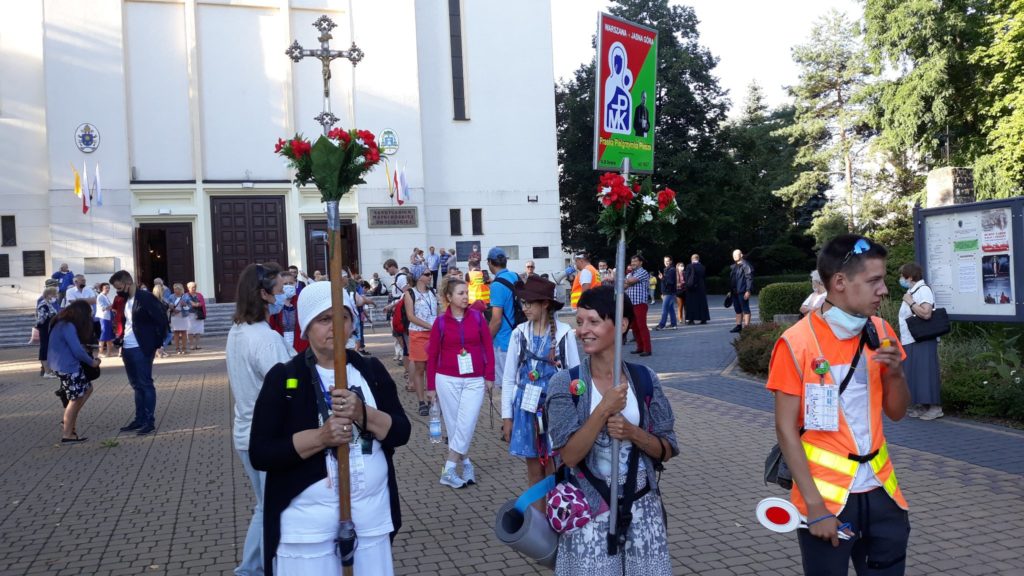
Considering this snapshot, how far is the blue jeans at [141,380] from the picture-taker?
10727 millimetres

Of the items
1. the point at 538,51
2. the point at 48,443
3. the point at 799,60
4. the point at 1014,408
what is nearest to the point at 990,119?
the point at 799,60

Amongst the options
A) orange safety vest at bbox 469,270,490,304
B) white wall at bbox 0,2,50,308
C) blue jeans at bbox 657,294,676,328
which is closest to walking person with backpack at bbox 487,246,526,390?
orange safety vest at bbox 469,270,490,304

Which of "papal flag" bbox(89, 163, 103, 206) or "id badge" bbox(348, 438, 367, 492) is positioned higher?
"papal flag" bbox(89, 163, 103, 206)

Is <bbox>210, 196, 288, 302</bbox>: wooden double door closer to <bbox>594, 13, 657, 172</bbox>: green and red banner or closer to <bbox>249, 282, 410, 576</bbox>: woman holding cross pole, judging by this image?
<bbox>594, 13, 657, 172</bbox>: green and red banner

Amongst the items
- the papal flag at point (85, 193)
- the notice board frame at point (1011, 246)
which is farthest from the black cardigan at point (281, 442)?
the papal flag at point (85, 193)

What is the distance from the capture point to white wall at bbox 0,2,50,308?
30.2 meters

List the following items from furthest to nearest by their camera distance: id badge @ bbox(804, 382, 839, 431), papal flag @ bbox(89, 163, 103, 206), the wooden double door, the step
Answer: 1. the wooden double door
2. papal flag @ bbox(89, 163, 103, 206)
3. the step
4. id badge @ bbox(804, 382, 839, 431)

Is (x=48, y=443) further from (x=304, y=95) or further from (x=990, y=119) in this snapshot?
(x=990, y=119)

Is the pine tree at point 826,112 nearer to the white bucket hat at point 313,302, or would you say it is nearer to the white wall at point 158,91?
the white wall at point 158,91

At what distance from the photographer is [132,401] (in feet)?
45.1

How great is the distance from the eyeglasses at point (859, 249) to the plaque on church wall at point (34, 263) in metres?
32.3

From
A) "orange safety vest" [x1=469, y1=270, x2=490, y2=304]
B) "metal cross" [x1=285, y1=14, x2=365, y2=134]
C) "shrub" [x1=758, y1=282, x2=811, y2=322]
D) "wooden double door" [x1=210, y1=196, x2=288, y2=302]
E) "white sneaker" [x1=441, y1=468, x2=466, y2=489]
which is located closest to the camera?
"white sneaker" [x1=441, y1=468, x2=466, y2=489]

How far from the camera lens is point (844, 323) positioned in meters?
→ 3.37

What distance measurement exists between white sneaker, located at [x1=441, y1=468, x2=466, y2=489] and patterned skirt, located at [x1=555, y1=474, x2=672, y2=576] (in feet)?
13.8
